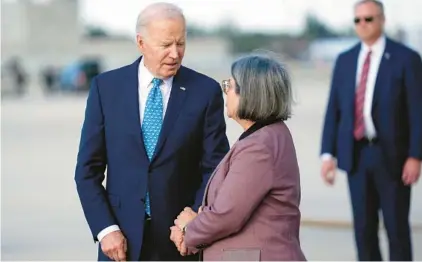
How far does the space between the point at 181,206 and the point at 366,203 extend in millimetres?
2640

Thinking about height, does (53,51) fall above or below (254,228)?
below

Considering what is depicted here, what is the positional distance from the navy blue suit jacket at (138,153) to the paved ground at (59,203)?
1.45ft

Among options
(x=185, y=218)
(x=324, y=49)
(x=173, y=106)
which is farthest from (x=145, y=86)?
(x=324, y=49)

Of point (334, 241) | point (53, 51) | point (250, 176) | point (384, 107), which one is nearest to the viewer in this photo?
point (250, 176)

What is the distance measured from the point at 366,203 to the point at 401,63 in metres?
0.89

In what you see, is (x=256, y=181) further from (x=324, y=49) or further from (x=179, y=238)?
(x=324, y=49)

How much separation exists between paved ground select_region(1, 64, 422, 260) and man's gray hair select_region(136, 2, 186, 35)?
0.55m

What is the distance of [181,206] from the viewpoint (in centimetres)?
458

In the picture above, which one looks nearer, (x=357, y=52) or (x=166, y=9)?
(x=166, y=9)

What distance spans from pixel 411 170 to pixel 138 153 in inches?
116

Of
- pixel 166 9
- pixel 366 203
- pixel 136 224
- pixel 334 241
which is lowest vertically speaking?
pixel 334 241

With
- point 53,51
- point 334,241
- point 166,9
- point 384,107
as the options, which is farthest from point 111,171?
point 53,51

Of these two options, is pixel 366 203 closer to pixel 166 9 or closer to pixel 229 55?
pixel 166 9

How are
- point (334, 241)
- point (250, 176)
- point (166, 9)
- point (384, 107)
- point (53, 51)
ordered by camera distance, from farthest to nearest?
1. point (53, 51)
2. point (334, 241)
3. point (384, 107)
4. point (166, 9)
5. point (250, 176)
